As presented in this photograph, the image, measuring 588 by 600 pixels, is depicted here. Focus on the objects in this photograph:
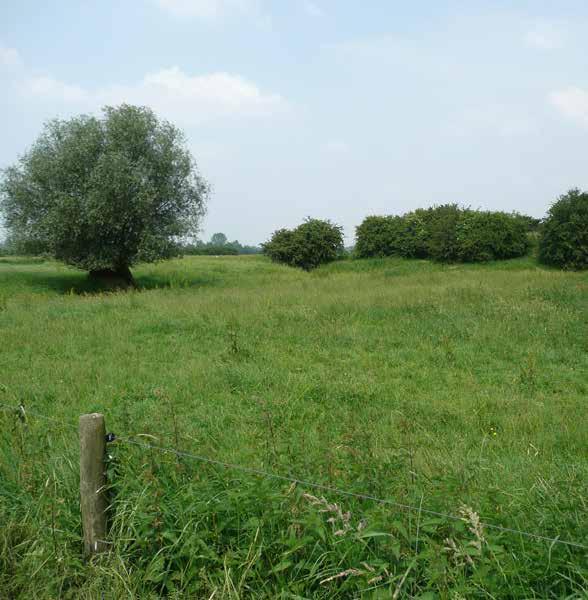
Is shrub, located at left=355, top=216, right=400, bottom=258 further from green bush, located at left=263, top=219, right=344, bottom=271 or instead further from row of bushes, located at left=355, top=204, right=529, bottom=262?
green bush, located at left=263, top=219, right=344, bottom=271

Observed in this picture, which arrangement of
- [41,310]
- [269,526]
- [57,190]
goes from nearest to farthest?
[269,526] < [41,310] < [57,190]

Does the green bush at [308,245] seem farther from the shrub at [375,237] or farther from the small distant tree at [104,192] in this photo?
the small distant tree at [104,192]

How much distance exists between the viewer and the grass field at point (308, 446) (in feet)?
8.95

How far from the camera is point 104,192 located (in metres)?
22.4

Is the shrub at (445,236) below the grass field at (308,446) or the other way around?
the other way around

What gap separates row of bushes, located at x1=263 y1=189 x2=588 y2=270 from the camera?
31281mm

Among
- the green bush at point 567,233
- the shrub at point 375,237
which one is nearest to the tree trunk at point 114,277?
the shrub at point 375,237

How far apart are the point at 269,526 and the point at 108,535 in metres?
1.01

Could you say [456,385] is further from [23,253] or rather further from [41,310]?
[23,253]

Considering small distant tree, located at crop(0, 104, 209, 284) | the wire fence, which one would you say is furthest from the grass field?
small distant tree, located at crop(0, 104, 209, 284)

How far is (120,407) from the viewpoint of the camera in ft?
20.5

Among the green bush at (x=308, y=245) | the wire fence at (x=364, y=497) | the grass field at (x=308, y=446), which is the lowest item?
the grass field at (x=308, y=446)

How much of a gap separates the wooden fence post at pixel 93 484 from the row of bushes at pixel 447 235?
112ft

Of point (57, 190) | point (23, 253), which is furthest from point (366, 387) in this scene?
point (23, 253)
